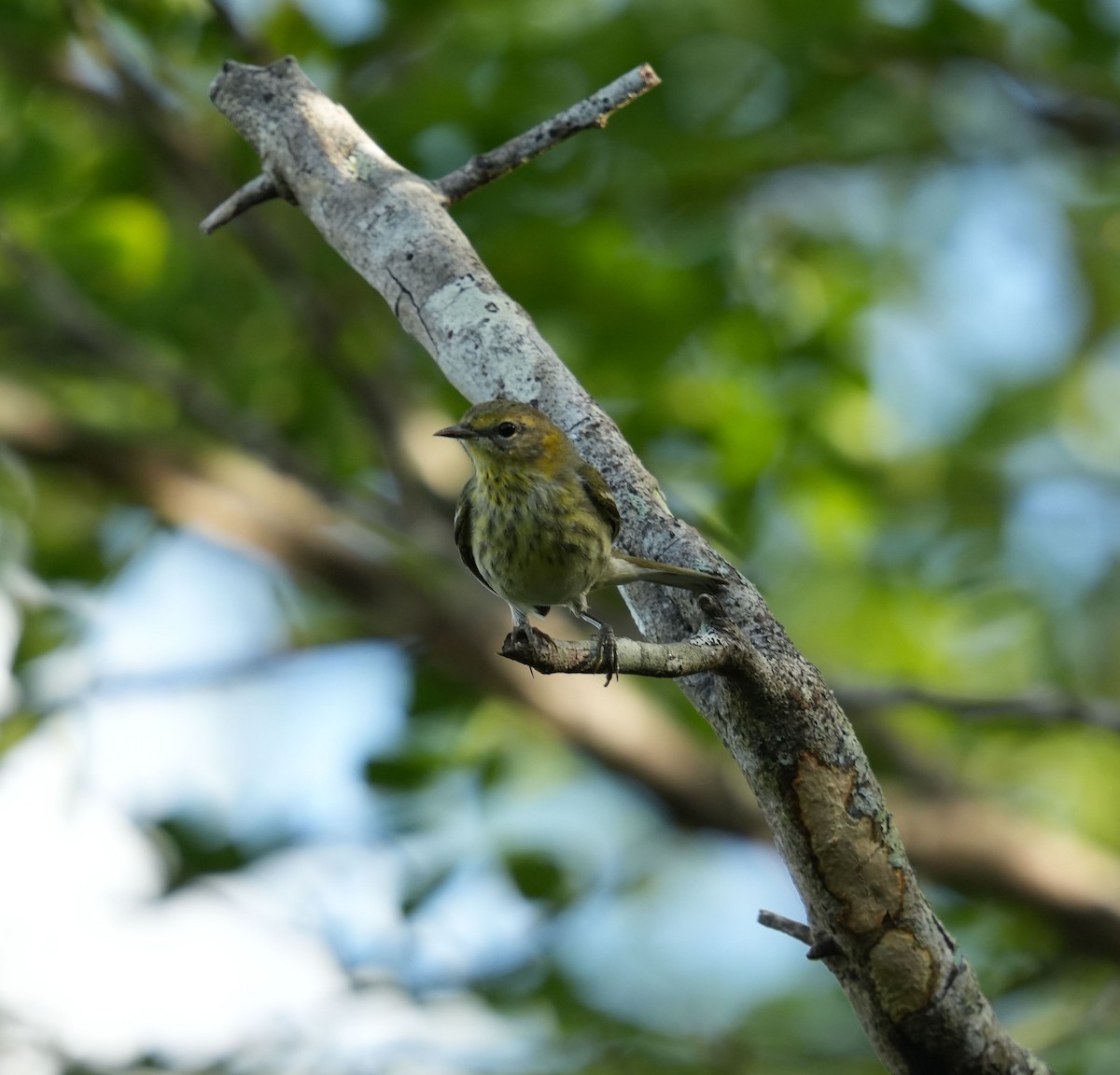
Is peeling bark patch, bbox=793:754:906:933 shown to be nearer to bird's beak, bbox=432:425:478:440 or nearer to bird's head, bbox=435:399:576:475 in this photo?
bird's head, bbox=435:399:576:475

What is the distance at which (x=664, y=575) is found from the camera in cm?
254

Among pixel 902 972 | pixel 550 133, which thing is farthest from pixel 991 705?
pixel 550 133

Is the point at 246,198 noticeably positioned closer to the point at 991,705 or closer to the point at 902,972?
the point at 902,972

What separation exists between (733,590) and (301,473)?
3584mm

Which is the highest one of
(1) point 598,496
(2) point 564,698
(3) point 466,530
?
(2) point 564,698

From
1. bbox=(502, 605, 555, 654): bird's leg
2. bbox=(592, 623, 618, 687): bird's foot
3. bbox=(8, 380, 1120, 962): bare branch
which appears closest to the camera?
bbox=(592, 623, 618, 687): bird's foot

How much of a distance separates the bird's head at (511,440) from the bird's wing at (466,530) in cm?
12

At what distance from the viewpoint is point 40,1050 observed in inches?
182

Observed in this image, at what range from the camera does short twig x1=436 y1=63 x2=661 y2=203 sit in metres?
3.04

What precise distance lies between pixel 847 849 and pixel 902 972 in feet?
0.89

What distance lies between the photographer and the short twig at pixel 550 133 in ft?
9.97

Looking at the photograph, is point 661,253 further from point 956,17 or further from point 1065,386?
point 1065,386

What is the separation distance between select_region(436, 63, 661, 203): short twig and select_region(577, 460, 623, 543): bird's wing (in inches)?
28.7

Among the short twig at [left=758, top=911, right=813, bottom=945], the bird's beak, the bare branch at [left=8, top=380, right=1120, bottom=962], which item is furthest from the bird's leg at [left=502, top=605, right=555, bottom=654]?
the bare branch at [left=8, top=380, right=1120, bottom=962]
